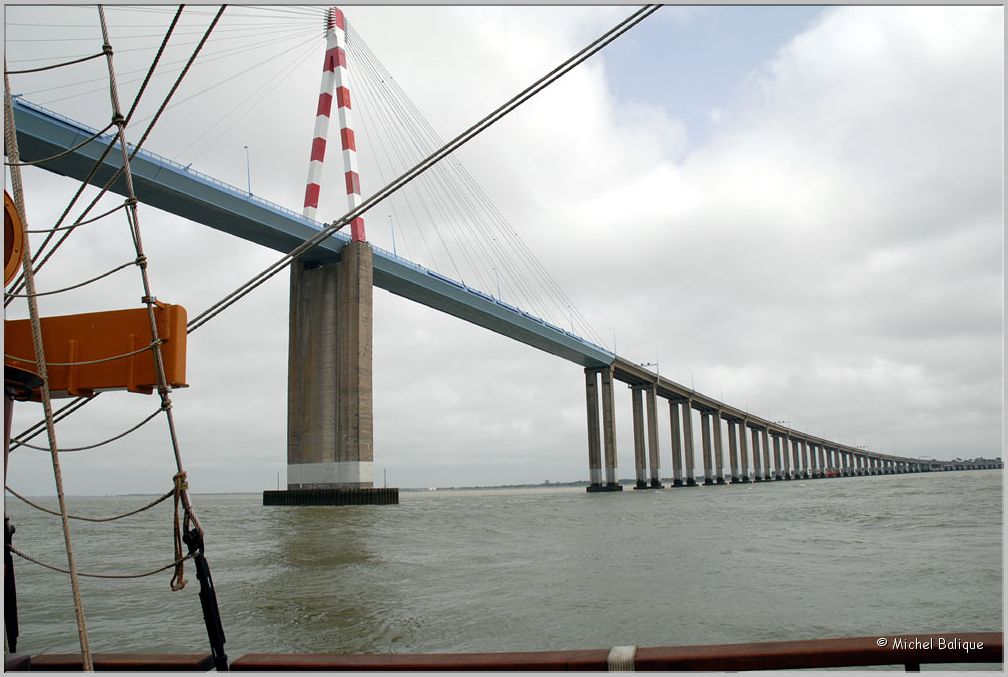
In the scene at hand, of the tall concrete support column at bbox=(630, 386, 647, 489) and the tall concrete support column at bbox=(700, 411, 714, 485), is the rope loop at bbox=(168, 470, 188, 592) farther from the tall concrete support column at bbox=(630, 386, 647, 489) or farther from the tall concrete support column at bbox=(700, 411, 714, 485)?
the tall concrete support column at bbox=(700, 411, 714, 485)

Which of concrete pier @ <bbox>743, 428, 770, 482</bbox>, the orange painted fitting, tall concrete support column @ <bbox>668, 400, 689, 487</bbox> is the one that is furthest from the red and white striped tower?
concrete pier @ <bbox>743, 428, 770, 482</bbox>

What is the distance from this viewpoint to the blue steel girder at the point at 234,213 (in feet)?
104

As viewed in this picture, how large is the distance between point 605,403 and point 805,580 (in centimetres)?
6208

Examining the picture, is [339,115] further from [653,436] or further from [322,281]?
[653,436]

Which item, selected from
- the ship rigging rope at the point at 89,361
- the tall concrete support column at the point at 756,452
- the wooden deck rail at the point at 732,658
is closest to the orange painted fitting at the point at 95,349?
the ship rigging rope at the point at 89,361

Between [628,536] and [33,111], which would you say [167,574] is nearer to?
[628,536]

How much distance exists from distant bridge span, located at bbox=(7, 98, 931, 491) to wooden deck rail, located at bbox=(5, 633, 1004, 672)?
9.93 ft

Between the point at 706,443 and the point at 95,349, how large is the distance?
9345 cm

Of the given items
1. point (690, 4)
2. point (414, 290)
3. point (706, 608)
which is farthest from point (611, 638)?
point (414, 290)

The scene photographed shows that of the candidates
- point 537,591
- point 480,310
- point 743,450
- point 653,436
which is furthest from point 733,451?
point 537,591

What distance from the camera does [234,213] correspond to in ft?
125

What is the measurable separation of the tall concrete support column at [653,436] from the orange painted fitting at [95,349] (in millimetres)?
77631

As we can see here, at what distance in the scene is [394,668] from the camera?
2.97 metres

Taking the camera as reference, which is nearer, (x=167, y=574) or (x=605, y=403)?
(x=167, y=574)
